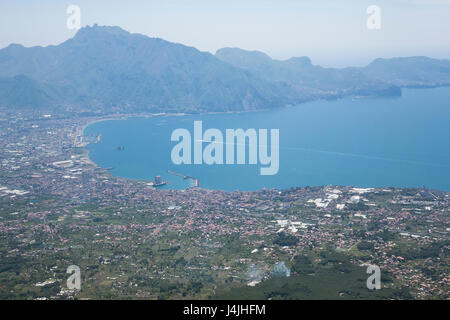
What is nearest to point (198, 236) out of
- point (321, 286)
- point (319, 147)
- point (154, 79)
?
point (321, 286)

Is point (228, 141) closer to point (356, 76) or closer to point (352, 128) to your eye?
point (352, 128)

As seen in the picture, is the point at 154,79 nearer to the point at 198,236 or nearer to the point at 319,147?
the point at 319,147

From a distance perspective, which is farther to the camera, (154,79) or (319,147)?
(154,79)

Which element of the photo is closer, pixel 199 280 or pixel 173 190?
pixel 199 280

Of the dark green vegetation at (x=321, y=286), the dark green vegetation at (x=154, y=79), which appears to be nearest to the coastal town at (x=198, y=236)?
the dark green vegetation at (x=321, y=286)

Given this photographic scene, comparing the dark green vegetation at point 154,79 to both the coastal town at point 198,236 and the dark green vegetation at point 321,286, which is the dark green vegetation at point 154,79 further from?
the dark green vegetation at point 321,286
